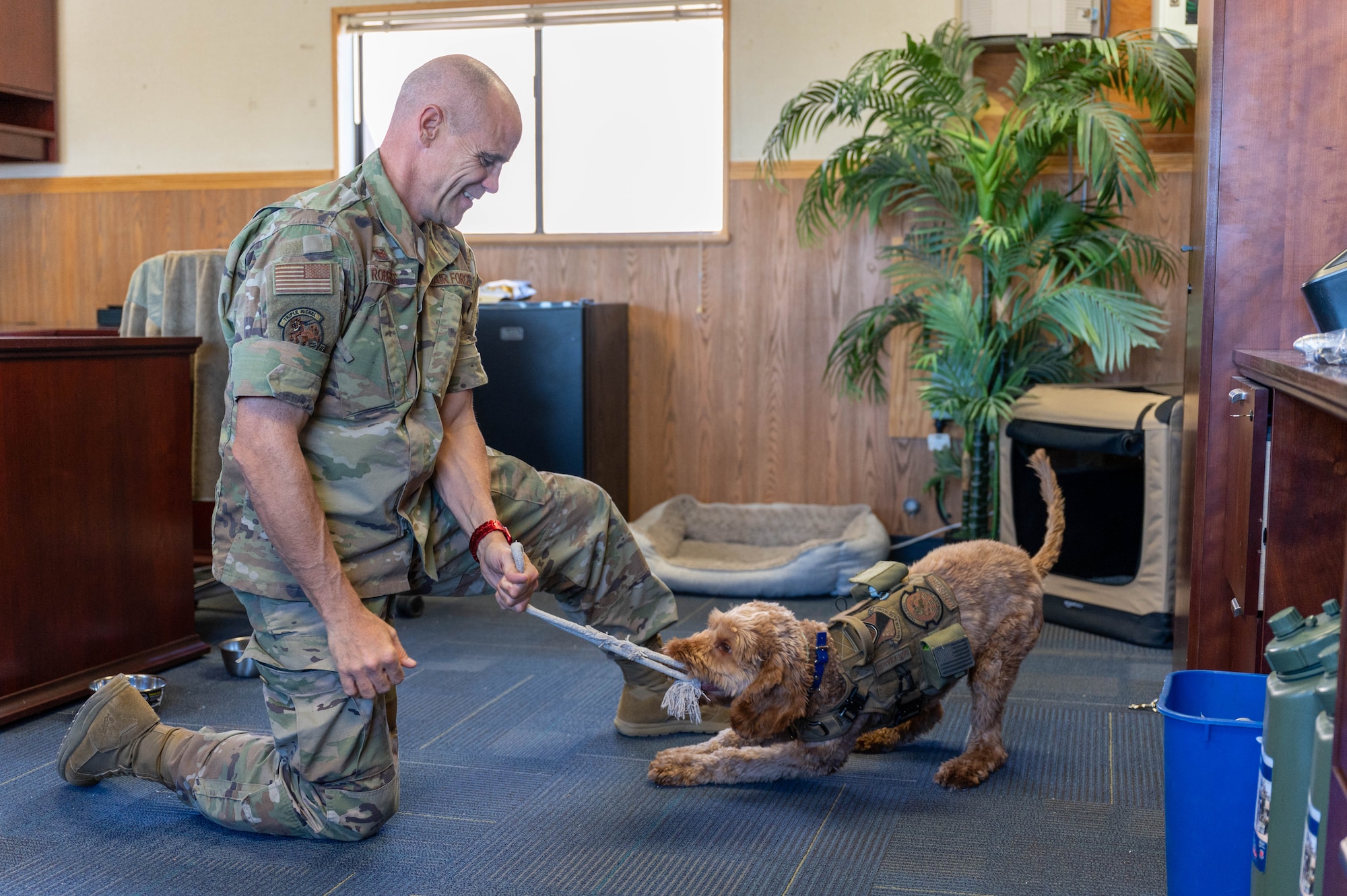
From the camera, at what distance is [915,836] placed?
1952 mm

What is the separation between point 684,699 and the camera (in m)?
1.90

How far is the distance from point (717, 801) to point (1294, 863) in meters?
1.12

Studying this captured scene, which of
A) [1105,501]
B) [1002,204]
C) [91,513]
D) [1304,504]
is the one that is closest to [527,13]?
[1002,204]

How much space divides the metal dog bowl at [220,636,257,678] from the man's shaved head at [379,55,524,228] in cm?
147

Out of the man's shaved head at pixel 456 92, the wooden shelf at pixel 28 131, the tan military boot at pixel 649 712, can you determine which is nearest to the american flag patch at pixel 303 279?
the man's shaved head at pixel 456 92

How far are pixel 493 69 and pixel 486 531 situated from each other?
3446 millimetres

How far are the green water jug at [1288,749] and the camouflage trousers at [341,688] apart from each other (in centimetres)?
121

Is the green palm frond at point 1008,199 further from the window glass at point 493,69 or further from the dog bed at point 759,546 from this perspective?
the window glass at point 493,69

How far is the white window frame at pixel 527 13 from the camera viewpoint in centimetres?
451

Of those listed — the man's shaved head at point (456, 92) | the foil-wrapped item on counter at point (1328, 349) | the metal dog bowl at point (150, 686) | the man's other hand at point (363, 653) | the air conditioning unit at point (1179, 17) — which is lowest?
the metal dog bowl at point (150, 686)

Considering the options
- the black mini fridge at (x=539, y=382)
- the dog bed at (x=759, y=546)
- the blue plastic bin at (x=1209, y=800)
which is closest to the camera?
the blue plastic bin at (x=1209, y=800)

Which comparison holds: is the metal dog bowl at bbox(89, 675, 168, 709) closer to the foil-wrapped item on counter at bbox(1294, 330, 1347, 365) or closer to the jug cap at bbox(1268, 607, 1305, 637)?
the jug cap at bbox(1268, 607, 1305, 637)

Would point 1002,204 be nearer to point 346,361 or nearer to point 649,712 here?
point 649,712

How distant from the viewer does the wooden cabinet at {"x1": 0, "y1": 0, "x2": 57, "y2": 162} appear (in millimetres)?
4980
